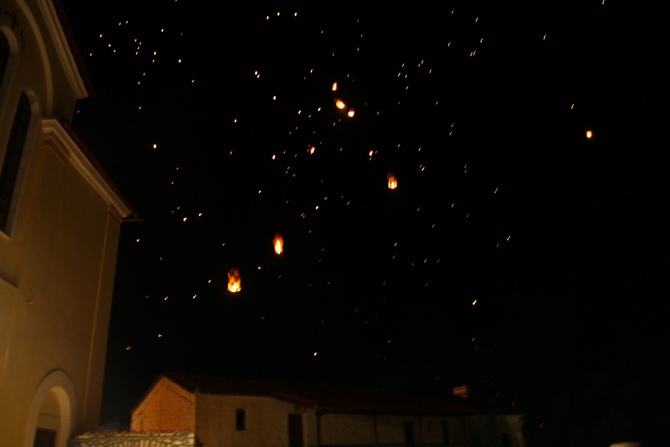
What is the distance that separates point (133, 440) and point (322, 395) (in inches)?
459

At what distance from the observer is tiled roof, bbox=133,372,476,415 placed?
48.7 ft

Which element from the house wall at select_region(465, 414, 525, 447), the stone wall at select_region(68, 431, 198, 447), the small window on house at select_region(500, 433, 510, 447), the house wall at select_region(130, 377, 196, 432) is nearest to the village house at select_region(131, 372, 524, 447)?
the house wall at select_region(130, 377, 196, 432)

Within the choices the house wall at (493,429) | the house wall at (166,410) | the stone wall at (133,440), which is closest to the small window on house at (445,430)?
the house wall at (493,429)

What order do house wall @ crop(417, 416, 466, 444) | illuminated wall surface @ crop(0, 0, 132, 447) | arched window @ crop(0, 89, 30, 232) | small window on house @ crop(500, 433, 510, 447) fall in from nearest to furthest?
illuminated wall surface @ crop(0, 0, 132, 447), arched window @ crop(0, 89, 30, 232), house wall @ crop(417, 416, 466, 444), small window on house @ crop(500, 433, 510, 447)

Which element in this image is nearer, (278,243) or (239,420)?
(278,243)

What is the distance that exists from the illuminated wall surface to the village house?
7167 mm

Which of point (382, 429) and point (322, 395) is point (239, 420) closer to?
point (322, 395)

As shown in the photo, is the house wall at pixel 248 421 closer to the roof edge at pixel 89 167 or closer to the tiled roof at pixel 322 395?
the tiled roof at pixel 322 395

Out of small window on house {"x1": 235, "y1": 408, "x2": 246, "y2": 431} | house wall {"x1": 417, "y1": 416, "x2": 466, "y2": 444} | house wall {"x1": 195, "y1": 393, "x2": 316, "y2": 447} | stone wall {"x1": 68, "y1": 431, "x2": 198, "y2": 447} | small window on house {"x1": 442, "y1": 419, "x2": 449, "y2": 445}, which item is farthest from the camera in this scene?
small window on house {"x1": 442, "y1": 419, "x2": 449, "y2": 445}

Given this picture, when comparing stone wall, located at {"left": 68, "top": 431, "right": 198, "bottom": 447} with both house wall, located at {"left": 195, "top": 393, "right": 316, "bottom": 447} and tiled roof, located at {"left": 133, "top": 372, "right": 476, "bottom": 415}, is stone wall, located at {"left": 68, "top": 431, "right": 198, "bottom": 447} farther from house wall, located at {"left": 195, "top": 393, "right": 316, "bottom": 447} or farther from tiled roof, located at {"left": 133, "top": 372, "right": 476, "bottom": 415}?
tiled roof, located at {"left": 133, "top": 372, "right": 476, "bottom": 415}

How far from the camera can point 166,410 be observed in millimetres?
15266

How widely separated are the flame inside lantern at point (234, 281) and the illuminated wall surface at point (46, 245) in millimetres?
2207

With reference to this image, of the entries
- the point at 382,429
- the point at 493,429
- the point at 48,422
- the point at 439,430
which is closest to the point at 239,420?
the point at 382,429

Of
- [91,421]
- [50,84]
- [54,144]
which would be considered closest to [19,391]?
[91,421]
